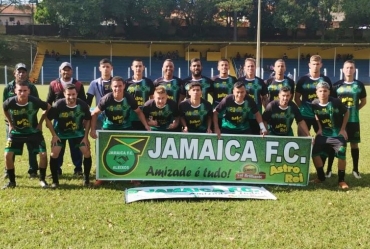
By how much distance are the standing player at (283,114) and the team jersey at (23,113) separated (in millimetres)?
3570

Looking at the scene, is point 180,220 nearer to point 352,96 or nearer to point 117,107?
point 117,107

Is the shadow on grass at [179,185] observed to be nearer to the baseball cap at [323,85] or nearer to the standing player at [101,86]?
the standing player at [101,86]

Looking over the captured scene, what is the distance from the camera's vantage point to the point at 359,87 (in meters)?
7.52

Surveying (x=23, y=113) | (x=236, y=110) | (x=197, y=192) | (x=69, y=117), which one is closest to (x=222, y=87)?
(x=236, y=110)

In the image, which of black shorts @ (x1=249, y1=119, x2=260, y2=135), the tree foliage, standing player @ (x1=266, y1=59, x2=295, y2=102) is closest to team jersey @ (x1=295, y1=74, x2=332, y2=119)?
standing player @ (x1=266, y1=59, x2=295, y2=102)

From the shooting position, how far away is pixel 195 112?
7098 millimetres

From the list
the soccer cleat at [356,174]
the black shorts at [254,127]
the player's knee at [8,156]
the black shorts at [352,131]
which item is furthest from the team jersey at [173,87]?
the soccer cleat at [356,174]

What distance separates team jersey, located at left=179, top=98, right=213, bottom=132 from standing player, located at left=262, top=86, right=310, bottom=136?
3.11ft

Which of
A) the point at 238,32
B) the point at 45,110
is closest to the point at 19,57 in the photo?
the point at 238,32

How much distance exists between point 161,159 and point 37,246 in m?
2.67

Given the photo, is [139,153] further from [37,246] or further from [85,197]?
[37,246]

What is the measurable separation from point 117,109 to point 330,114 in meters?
3.44

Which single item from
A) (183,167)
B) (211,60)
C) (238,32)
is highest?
(238,32)

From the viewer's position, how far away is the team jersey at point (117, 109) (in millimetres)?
6859
